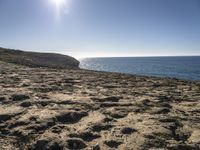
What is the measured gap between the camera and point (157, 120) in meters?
7.69

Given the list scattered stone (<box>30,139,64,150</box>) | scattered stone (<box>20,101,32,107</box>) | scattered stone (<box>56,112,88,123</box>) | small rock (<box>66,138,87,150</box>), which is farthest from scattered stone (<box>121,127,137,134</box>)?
scattered stone (<box>20,101,32,107</box>)

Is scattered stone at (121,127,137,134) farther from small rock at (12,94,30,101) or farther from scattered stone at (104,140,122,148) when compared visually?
small rock at (12,94,30,101)

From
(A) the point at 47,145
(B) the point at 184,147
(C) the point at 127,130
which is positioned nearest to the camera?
(B) the point at 184,147

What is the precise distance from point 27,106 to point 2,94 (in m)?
2.08

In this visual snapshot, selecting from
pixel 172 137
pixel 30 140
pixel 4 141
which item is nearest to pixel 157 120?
pixel 172 137

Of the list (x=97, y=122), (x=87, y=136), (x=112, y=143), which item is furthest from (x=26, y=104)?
(x=112, y=143)

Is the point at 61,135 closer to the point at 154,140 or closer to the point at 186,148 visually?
the point at 154,140

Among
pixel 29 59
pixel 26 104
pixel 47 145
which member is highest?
pixel 26 104

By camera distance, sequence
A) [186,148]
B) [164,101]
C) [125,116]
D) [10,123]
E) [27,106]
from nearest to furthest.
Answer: [186,148] → [10,123] → [125,116] → [27,106] → [164,101]

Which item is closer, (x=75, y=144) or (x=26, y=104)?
(x=75, y=144)

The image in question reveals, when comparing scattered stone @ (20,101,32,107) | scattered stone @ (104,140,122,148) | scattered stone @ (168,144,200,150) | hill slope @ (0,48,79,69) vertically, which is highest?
scattered stone @ (20,101,32,107)

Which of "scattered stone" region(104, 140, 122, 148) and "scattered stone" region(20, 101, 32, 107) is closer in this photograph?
"scattered stone" region(104, 140, 122, 148)

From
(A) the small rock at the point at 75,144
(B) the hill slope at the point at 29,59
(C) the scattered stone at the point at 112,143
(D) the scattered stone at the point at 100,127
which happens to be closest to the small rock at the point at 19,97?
(D) the scattered stone at the point at 100,127

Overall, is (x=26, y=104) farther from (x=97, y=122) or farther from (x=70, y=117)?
(x=97, y=122)
